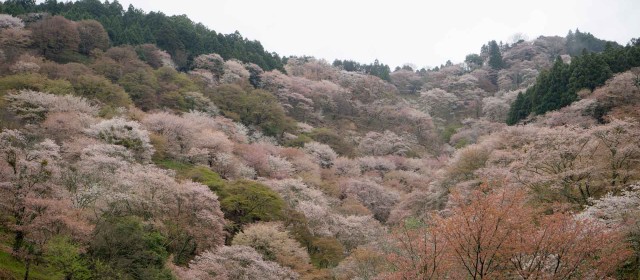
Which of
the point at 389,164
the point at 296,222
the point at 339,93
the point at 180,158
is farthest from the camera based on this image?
the point at 339,93

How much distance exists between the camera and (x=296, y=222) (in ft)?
102

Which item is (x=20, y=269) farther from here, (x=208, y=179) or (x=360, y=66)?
(x=360, y=66)

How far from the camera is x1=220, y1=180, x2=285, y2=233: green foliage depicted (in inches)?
1210

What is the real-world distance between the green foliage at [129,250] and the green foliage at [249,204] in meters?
9.57

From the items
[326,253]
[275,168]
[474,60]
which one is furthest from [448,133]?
[474,60]

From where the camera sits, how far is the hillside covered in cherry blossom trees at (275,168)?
16969 mm

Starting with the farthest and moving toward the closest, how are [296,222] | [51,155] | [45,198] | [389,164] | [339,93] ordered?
[339,93] → [389,164] → [296,222] → [51,155] → [45,198]

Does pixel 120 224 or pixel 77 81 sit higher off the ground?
pixel 77 81

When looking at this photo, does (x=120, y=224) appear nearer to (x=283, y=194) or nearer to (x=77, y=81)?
(x=283, y=194)

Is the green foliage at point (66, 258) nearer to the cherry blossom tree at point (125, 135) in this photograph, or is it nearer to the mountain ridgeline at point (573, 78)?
the cherry blossom tree at point (125, 135)

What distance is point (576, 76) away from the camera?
47156 mm

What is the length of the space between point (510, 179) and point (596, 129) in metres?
5.70

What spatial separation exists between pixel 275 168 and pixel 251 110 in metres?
15.7

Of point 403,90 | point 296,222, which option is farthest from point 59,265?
point 403,90
